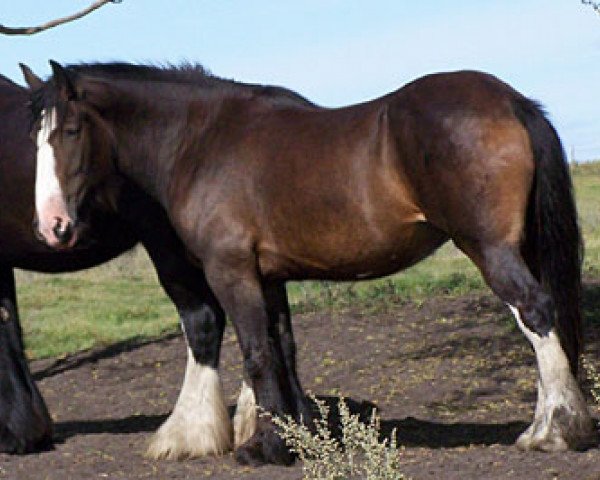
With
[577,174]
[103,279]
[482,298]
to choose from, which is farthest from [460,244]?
[577,174]

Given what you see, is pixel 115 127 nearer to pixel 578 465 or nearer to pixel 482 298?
pixel 578 465

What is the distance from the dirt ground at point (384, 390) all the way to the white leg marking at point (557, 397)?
10 cm

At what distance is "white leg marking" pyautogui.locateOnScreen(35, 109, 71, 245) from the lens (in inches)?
253

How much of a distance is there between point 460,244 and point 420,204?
0.25 metres

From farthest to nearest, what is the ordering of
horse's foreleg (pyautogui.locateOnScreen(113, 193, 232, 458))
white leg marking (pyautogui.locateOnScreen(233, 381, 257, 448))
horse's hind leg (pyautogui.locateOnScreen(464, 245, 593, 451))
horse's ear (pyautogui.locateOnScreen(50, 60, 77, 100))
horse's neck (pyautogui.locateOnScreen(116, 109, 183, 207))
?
horse's foreleg (pyautogui.locateOnScreen(113, 193, 232, 458)) < white leg marking (pyautogui.locateOnScreen(233, 381, 257, 448)) < horse's neck (pyautogui.locateOnScreen(116, 109, 183, 207)) < horse's ear (pyautogui.locateOnScreen(50, 60, 77, 100)) < horse's hind leg (pyautogui.locateOnScreen(464, 245, 593, 451))

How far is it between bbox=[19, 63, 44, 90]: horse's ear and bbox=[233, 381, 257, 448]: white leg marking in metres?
1.96

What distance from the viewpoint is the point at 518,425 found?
7.26 m

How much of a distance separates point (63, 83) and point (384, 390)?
333 cm

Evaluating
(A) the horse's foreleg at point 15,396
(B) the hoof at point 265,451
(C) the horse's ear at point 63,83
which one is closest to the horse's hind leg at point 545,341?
(B) the hoof at point 265,451

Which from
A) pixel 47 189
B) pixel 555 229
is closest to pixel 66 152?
pixel 47 189

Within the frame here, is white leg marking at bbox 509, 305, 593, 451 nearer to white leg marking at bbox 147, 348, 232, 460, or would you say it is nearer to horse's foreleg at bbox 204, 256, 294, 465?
horse's foreleg at bbox 204, 256, 294, 465

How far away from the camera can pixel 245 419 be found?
7.12 m

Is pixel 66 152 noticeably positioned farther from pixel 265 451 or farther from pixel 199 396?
pixel 265 451

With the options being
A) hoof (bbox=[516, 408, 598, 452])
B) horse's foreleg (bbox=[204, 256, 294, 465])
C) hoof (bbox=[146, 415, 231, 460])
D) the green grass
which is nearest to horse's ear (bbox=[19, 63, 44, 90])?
horse's foreleg (bbox=[204, 256, 294, 465])
